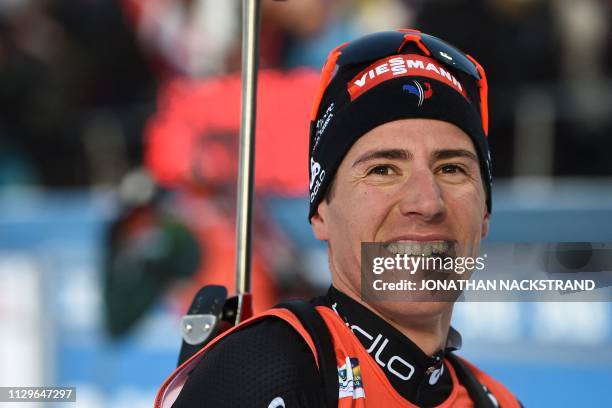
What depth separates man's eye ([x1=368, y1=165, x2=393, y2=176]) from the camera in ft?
5.26

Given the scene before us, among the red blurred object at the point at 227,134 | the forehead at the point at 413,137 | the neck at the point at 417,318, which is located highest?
the red blurred object at the point at 227,134

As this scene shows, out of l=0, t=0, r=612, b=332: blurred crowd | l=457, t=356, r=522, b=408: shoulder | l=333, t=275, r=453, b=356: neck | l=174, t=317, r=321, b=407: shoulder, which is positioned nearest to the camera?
l=174, t=317, r=321, b=407: shoulder

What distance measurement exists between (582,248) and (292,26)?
3.79m

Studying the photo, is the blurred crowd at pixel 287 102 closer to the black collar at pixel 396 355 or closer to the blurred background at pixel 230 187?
the blurred background at pixel 230 187

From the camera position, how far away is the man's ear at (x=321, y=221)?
175 cm

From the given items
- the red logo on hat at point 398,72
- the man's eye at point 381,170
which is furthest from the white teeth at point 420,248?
the red logo on hat at point 398,72

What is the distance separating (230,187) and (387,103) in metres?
3.53

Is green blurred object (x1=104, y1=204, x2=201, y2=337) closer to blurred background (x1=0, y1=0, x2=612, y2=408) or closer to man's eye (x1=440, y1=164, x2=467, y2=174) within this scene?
blurred background (x1=0, y1=0, x2=612, y2=408)

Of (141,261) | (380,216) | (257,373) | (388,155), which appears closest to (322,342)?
(257,373)

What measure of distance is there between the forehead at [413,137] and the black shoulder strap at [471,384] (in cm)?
49

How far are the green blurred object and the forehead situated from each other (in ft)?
11.9

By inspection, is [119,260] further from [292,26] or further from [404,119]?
[404,119]

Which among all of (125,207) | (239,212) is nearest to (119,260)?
(125,207)

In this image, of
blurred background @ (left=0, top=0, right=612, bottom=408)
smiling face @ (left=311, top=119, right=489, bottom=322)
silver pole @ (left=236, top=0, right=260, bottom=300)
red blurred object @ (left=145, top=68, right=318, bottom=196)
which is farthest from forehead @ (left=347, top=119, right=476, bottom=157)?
red blurred object @ (left=145, top=68, right=318, bottom=196)
